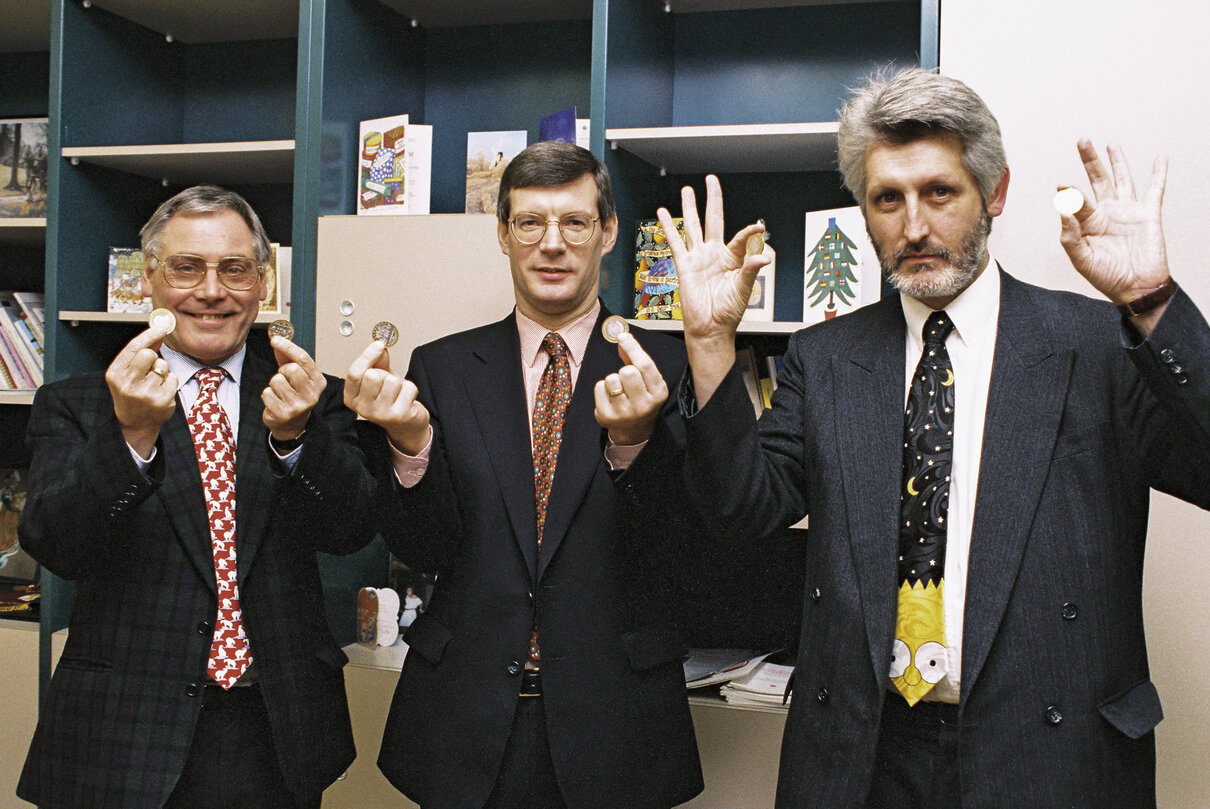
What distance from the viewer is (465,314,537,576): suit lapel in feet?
5.56

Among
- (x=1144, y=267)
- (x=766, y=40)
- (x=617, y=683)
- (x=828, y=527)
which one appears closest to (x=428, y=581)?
(x=617, y=683)

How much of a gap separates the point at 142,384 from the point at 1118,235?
1.43m

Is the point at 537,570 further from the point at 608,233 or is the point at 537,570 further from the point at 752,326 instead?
the point at 752,326

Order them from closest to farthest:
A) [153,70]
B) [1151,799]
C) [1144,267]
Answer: [1144,267], [1151,799], [153,70]

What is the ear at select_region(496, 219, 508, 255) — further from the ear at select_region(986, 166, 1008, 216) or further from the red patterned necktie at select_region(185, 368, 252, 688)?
the ear at select_region(986, 166, 1008, 216)

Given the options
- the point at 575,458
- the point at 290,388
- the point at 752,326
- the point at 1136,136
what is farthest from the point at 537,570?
the point at 1136,136

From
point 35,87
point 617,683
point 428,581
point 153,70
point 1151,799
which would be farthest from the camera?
point 35,87

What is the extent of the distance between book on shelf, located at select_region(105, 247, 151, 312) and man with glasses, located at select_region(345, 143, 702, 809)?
4.57 ft

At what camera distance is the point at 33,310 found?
2912 millimetres

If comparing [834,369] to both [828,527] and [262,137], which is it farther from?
[262,137]

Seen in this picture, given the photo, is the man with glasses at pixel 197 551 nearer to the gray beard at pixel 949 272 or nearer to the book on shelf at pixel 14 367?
the gray beard at pixel 949 272

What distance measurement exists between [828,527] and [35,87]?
3161mm

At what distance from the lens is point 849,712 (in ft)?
4.48

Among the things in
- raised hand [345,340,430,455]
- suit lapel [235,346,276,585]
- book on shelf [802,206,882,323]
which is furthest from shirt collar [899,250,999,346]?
suit lapel [235,346,276,585]
